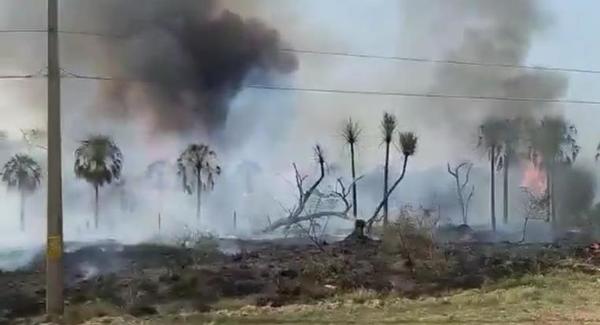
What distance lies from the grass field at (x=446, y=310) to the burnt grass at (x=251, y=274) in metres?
1.84

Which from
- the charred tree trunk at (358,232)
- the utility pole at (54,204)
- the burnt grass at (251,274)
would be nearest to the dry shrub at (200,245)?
Answer: the burnt grass at (251,274)

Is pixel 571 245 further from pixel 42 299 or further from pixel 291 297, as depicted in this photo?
pixel 42 299

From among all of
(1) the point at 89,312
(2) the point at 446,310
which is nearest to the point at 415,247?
(2) the point at 446,310

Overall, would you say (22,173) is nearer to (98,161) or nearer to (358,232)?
(98,161)

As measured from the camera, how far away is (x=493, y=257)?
80.8 feet

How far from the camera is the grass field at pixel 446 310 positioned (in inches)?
467

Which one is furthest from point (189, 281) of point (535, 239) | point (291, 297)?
point (535, 239)

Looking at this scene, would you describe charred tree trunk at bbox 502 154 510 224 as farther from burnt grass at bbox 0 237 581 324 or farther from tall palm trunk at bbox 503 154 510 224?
burnt grass at bbox 0 237 581 324

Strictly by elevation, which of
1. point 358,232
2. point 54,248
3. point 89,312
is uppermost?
point 54,248

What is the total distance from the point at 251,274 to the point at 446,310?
29.5 feet

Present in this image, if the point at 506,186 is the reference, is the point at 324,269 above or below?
below

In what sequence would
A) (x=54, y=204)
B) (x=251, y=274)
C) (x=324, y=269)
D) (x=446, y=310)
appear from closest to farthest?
(x=54, y=204)
(x=446, y=310)
(x=324, y=269)
(x=251, y=274)

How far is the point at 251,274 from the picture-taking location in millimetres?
21406

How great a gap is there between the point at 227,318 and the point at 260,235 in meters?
13.6
